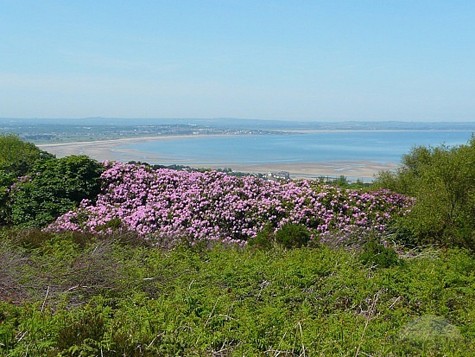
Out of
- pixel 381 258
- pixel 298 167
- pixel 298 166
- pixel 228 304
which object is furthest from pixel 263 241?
pixel 298 166

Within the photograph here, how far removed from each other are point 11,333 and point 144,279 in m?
2.24

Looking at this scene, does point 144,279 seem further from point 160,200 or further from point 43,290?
point 160,200

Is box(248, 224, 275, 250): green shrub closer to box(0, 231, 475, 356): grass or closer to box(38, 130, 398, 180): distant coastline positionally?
box(0, 231, 475, 356): grass

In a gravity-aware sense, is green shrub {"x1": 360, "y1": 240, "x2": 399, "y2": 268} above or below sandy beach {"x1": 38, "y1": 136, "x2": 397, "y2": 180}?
above

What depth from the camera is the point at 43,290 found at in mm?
6387

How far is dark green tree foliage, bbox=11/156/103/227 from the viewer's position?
46.8 ft

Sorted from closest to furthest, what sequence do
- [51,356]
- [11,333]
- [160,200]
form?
[51,356] → [11,333] → [160,200]

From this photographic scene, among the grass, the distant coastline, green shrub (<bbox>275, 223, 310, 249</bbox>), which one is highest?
the grass

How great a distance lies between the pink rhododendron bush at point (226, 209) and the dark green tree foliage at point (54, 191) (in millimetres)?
479

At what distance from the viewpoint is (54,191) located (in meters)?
14.5

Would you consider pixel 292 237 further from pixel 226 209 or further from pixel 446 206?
pixel 446 206

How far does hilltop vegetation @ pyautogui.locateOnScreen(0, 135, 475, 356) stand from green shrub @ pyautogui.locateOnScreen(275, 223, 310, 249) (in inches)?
1.1

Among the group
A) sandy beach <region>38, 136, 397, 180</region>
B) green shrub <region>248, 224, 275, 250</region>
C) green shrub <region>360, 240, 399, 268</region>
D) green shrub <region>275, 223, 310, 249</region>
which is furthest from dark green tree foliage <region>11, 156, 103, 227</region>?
sandy beach <region>38, 136, 397, 180</region>

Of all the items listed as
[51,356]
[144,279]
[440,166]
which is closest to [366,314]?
[144,279]
